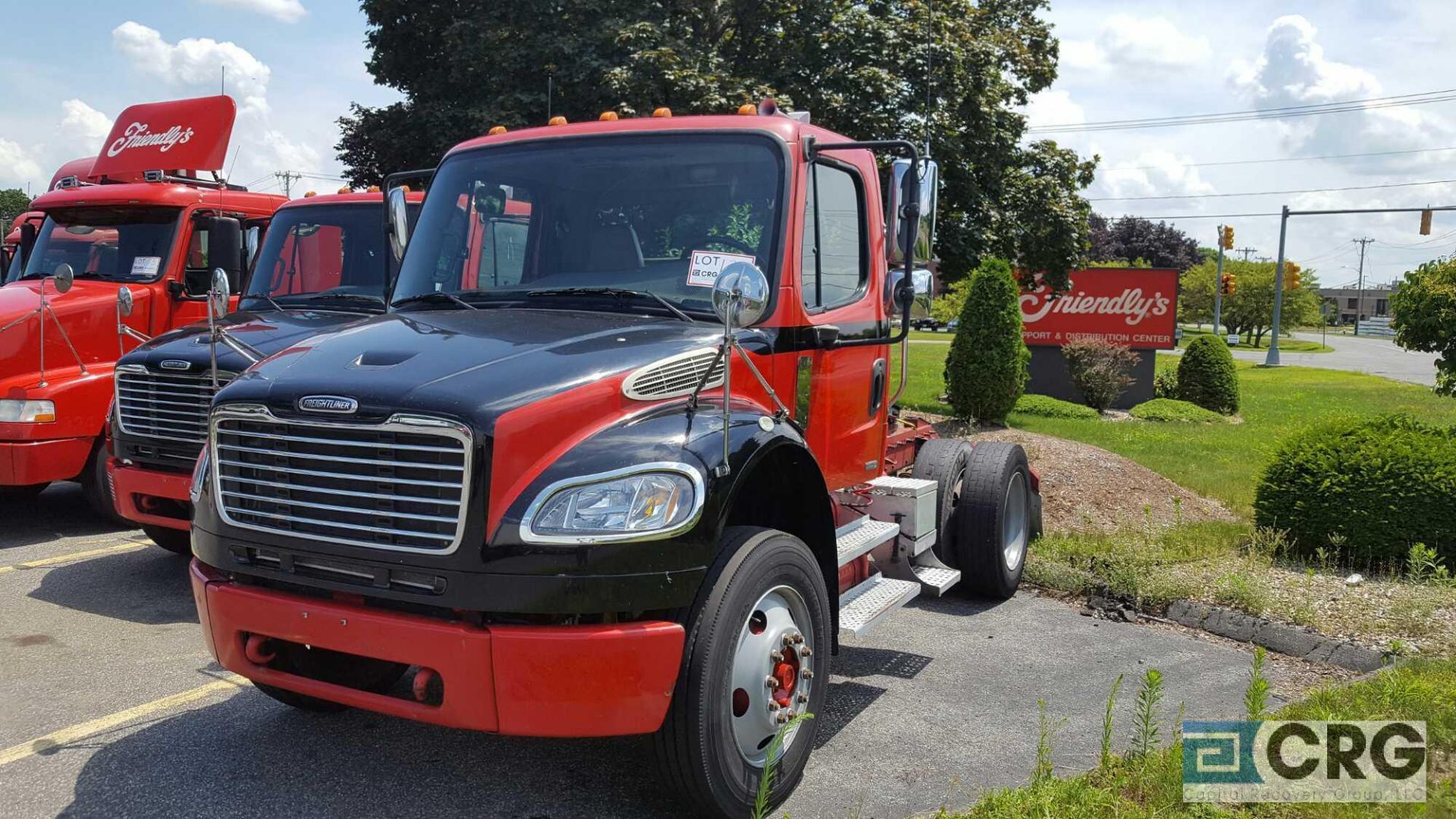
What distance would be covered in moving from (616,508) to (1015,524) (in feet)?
14.6

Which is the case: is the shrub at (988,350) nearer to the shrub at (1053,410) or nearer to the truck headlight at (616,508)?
the shrub at (1053,410)

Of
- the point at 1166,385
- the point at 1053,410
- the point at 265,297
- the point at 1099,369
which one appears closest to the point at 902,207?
the point at 265,297

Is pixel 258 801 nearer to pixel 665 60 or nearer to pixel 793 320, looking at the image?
pixel 793 320

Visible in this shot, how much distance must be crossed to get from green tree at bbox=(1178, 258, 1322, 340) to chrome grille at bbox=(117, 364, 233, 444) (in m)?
62.5

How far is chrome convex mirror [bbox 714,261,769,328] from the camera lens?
357cm

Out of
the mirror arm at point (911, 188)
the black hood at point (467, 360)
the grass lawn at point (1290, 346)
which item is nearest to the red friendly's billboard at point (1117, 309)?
the mirror arm at point (911, 188)

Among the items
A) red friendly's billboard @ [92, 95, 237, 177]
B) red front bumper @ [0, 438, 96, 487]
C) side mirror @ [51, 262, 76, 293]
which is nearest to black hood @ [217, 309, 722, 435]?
side mirror @ [51, 262, 76, 293]

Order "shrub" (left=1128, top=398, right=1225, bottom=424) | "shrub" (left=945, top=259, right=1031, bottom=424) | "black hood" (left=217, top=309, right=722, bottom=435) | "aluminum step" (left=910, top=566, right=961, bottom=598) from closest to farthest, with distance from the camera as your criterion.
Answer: "black hood" (left=217, top=309, right=722, bottom=435)
"aluminum step" (left=910, top=566, right=961, bottom=598)
"shrub" (left=945, top=259, right=1031, bottom=424)
"shrub" (left=1128, top=398, right=1225, bottom=424)

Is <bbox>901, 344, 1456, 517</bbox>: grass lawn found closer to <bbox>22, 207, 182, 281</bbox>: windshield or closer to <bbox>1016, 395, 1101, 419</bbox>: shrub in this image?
<bbox>1016, 395, 1101, 419</bbox>: shrub

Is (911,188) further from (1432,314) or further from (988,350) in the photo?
(988,350)

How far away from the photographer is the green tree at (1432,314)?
9242mm

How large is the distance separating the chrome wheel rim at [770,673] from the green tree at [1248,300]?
2489 inches

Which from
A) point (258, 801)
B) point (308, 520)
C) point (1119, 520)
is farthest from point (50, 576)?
point (1119, 520)

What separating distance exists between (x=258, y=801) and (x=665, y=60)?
10.6m
